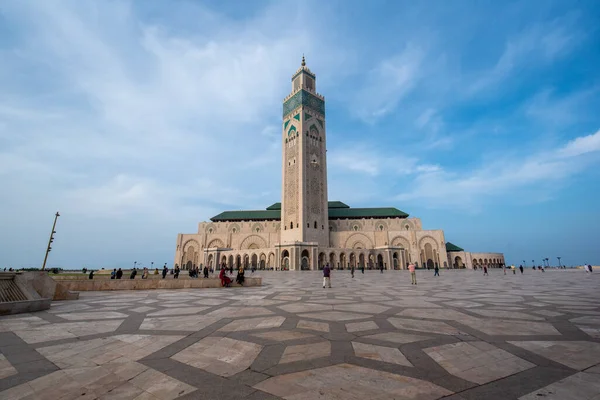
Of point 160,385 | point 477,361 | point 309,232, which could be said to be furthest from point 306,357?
point 309,232

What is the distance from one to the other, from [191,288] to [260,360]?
1246cm

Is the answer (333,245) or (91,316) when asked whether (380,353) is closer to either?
(91,316)

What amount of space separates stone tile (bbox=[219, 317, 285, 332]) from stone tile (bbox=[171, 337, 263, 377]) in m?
0.73

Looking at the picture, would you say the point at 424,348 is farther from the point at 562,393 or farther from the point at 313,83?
the point at 313,83

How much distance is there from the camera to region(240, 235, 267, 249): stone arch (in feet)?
195

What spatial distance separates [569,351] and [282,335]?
3.47 meters

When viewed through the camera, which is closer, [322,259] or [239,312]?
[239,312]

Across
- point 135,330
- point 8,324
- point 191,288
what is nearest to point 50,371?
point 135,330

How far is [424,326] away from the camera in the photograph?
4621 mm

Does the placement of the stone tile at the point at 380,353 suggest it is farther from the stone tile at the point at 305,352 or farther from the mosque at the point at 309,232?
the mosque at the point at 309,232

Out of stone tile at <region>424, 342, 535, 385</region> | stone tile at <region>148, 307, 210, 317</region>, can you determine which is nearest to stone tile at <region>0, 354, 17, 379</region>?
stone tile at <region>148, 307, 210, 317</region>

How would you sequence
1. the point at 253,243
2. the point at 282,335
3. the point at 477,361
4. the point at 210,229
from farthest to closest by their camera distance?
the point at 210,229, the point at 253,243, the point at 282,335, the point at 477,361

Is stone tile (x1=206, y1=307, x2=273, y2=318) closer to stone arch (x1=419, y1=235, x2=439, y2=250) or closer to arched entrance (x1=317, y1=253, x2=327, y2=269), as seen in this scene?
arched entrance (x1=317, y1=253, x2=327, y2=269)

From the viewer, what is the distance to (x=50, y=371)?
2.76 m
